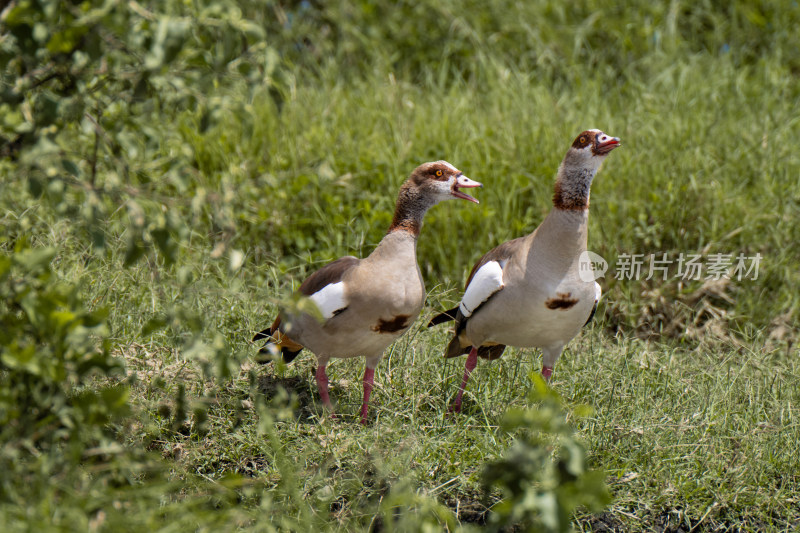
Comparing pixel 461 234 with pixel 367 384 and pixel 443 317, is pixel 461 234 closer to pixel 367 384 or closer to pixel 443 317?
pixel 443 317

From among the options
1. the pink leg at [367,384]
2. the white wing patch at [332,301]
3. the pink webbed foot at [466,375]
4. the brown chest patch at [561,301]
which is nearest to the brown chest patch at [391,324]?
the white wing patch at [332,301]

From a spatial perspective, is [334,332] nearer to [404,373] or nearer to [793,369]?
[404,373]

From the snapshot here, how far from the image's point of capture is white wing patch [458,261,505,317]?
13.1 ft

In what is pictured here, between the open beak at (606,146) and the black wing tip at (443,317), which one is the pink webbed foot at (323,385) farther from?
the open beak at (606,146)

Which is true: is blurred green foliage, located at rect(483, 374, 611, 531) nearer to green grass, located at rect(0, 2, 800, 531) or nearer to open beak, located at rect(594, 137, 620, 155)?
→ green grass, located at rect(0, 2, 800, 531)

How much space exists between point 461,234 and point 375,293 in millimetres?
2039

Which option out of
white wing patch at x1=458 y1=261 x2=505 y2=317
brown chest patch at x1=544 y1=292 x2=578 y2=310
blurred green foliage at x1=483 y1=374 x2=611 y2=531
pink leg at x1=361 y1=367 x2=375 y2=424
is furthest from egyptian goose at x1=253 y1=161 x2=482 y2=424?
blurred green foliage at x1=483 y1=374 x2=611 y2=531

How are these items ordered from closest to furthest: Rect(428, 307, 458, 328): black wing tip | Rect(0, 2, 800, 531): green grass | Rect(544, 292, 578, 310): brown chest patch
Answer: Rect(0, 2, 800, 531): green grass
Rect(544, 292, 578, 310): brown chest patch
Rect(428, 307, 458, 328): black wing tip

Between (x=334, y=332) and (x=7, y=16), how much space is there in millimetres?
1860

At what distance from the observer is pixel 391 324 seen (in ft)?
12.3

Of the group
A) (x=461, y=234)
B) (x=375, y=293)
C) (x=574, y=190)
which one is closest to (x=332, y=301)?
(x=375, y=293)

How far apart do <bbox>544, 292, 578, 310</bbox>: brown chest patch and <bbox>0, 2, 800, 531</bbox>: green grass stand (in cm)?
53

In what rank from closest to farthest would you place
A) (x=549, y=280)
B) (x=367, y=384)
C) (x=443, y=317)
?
1. (x=549, y=280)
2. (x=367, y=384)
3. (x=443, y=317)

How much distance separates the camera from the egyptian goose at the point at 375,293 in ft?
12.3
